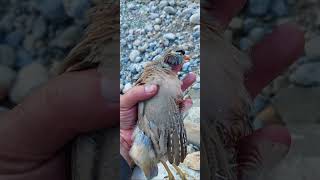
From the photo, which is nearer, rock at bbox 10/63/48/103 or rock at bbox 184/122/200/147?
rock at bbox 184/122/200/147

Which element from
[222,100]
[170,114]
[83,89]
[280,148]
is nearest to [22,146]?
[83,89]

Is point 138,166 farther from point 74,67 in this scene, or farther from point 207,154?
point 74,67

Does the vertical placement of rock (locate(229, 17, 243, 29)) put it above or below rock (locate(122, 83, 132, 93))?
above

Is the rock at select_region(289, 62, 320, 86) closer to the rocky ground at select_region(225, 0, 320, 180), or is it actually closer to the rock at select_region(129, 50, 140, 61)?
the rocky ground at select_region(225, 0, 320, 180)

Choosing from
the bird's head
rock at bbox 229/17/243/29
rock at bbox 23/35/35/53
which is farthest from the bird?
rock at bbox 23/35/35/53

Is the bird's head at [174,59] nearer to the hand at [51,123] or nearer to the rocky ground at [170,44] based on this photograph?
the rocky ground at [170,44]

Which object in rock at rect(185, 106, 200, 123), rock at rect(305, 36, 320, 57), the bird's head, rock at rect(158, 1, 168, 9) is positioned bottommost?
rock at rect(185, 106, 200, 123)

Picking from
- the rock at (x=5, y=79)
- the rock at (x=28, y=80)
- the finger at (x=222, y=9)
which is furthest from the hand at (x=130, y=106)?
the rock at (x=5, y=79)
